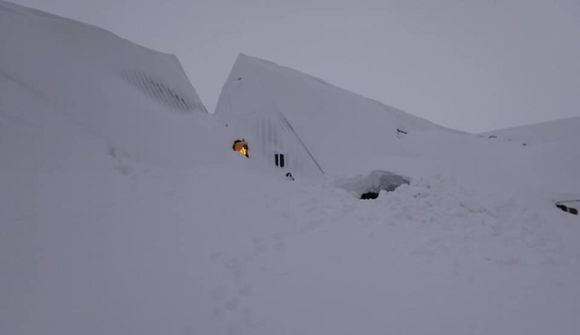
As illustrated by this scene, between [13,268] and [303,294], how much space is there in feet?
11.1

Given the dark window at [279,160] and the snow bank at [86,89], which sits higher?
the snow bank at [86,89]

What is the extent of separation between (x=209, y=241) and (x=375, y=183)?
30.4 ft

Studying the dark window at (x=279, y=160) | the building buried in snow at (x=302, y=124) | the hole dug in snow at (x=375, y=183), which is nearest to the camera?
the hole dug in snow at (x=375, y=183)

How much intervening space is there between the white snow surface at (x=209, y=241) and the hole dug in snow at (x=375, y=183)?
11.4ft

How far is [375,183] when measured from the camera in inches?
511

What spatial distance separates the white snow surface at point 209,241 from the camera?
11.1ft

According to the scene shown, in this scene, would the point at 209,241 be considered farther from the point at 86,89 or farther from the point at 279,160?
the point at 279,160

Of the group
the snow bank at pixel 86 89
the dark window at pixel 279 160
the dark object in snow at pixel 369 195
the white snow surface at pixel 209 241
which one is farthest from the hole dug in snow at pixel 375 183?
the dark window at pixel 279 160

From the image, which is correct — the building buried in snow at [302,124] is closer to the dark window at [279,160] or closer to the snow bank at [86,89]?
the dark window at [279,160]

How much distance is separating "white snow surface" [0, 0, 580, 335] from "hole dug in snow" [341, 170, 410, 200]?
3.47 metres

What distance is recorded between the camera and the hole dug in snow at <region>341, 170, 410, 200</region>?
1276 cm

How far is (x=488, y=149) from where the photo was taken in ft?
63.5

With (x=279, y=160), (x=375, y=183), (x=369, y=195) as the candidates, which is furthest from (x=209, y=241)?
(x=279, y=160)

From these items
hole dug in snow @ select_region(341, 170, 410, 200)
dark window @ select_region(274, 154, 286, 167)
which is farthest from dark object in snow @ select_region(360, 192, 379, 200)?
dark window @ select_region(274, 154, 286, 167)
